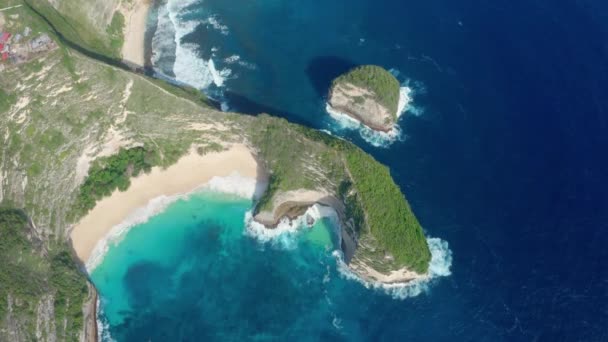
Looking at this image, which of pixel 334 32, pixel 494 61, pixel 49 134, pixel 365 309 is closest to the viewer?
pixel 365 309

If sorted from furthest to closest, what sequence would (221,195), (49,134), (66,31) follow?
(66,31), (221,195), (49,134)

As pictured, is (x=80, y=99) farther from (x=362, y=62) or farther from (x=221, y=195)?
(x=362, y=62)

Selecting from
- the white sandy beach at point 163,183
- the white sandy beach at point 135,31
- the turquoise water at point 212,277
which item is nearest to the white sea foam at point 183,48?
the white sandy beach at point 135,31

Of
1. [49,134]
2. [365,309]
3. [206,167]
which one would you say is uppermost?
[49,134]

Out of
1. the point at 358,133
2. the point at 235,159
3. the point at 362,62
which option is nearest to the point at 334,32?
the point at 362,62

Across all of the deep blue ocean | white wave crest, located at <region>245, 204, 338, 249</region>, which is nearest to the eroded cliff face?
the deep blue ocean

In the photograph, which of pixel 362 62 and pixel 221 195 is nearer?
pixel 221 195

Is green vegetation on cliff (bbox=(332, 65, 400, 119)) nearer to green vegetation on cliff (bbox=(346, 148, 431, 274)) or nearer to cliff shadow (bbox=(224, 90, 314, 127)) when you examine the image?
cliff shadow (bbox=(224, 90, 314, 127))
